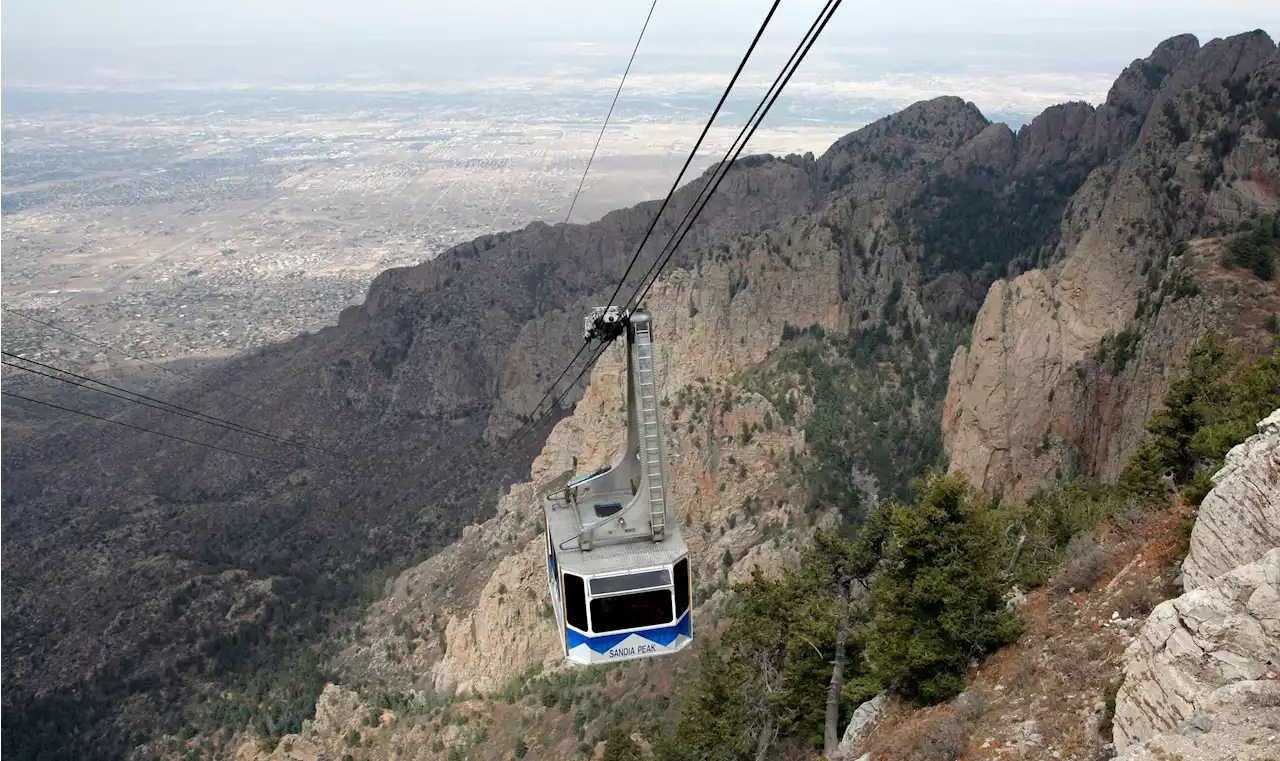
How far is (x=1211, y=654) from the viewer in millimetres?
10477

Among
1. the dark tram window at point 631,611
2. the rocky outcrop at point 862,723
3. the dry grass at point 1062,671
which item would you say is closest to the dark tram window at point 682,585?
the dark tram window at point 631,611

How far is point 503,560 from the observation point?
51.1m

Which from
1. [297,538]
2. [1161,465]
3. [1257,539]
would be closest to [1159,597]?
[1257,539]

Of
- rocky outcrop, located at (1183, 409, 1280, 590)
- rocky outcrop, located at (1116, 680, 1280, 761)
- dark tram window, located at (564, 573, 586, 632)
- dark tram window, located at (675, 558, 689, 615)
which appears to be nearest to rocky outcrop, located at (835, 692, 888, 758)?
dark tram window, located at (675, 558, 689, 615)

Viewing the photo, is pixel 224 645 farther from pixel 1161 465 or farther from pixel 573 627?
pixel 1161 465

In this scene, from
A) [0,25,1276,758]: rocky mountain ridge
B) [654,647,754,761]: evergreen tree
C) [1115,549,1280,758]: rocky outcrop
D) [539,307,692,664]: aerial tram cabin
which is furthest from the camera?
[0,25,1276,758]: rocky mountain ridge

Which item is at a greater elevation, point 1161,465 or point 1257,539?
point 1257,539

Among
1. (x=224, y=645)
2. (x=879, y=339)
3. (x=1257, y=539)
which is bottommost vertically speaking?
(x=224, y=645)

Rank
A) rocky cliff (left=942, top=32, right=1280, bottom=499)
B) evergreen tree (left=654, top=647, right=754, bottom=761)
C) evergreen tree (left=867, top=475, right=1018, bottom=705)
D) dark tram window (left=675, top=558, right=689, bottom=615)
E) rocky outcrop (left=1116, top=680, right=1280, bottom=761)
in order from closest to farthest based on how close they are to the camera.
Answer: rocky outcrop (left=1116, top=680, right=1280, bottom=761), dark tram window (left=675, top=558, right=689, bottom=615), evergreen tree (left=867, top=475, right=1018, bottom=705), evergreen tree (left=654, top=647, right=754, bottom=761), rocky cliff (left=942, top=32, right=1280, bottom=499)

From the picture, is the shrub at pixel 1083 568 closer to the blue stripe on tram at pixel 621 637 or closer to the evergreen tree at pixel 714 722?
the blue stripe on tram at pixel 621 637

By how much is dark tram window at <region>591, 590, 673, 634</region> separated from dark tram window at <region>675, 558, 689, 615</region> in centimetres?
23

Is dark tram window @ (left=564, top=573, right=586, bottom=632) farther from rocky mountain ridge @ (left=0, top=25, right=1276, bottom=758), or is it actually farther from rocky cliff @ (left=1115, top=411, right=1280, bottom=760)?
rocky mountain ridge @ (left=0, top=25, right=1276, bottom=758)

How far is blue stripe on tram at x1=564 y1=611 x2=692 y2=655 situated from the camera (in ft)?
57.9

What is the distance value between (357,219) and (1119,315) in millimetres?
148113
